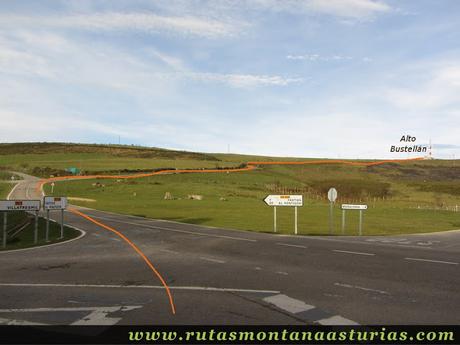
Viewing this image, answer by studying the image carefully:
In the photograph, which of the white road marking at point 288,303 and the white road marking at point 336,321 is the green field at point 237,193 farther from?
the white road marking at point 336,321

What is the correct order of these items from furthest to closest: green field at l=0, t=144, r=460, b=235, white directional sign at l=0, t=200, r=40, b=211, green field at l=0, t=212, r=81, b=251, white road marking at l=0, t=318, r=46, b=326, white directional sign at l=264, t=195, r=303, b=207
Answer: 1. green field at l=0, t=144, r=460, b=235
2. white directional sign at l=264, t=195, r=303, b=207
3. green field at l=0, t=212, r=81, b=251
4. white directional sign at l=0, t=200, r=40, b=211
5. white road marking at l=0, t=318, r=46, b=326

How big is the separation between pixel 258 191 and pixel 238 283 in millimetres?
60660

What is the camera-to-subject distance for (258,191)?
234ft

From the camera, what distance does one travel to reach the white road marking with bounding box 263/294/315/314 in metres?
8.35

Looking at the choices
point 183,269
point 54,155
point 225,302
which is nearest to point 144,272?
point 183,269

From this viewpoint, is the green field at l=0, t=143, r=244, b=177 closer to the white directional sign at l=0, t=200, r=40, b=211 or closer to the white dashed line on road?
the white directional sign at l=0, t=200, r=40, b=211

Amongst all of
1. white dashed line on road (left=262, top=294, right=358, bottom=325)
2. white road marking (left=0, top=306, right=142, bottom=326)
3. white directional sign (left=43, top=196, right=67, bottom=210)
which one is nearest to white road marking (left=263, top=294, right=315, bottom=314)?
white dashed line on road (left=262, top=294, right=358, bottom=325)

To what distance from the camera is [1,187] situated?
71.5 meters

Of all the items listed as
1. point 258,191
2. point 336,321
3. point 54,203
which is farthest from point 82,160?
point 336,321

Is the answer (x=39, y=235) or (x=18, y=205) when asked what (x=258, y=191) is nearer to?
(x=39, y=235)

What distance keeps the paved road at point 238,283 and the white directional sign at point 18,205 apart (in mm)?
3522

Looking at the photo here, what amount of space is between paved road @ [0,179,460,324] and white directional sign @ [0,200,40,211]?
3.52 metres

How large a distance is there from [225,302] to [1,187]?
72.6 metres

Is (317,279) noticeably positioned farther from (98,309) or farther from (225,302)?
(98,309)
